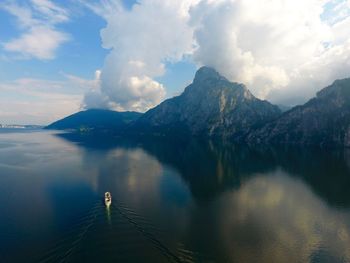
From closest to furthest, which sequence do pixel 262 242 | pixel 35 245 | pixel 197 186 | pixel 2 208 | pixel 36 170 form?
pixel 35 245 < pixel 262 242 < pixel 2 208 < pixel 197 186 < pixel 36 170

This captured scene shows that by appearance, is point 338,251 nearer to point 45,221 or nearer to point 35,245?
point 35,245

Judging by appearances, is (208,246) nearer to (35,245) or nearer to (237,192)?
(35,245)

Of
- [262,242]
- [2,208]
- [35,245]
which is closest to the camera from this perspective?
[35,245]

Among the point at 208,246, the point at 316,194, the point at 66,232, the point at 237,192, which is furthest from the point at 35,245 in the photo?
the point at 316,194

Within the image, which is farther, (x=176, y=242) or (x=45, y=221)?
(x=45, y=221)

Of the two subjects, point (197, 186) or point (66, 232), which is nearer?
point (66, 232)

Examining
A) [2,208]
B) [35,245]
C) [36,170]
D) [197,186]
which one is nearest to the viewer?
[35,245]

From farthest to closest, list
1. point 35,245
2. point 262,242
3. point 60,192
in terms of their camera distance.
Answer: point 60,192 → point 262,242 → point 35,245

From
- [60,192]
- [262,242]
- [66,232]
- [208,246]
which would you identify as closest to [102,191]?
[60,192]
